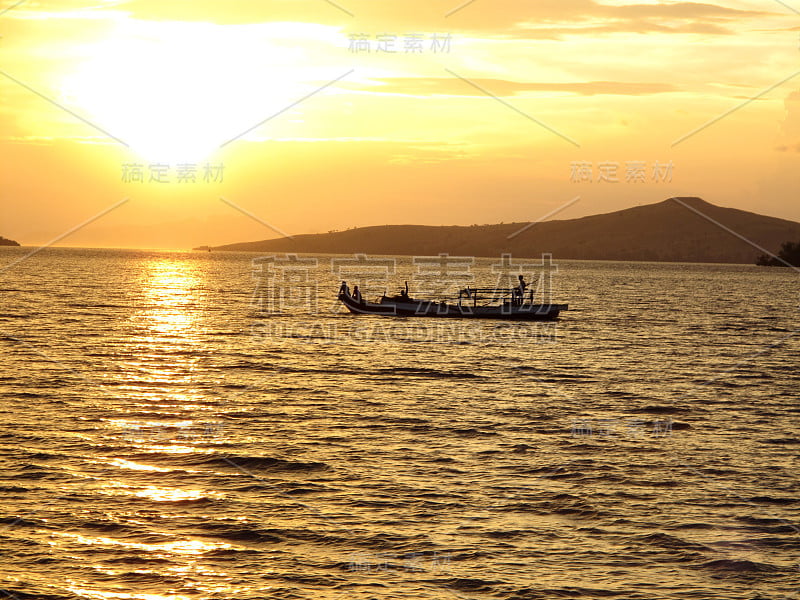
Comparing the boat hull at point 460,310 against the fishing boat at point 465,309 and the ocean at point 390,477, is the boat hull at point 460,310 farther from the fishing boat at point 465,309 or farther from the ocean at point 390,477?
the ocean at point 390,477

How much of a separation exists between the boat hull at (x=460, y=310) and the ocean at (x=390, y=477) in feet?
103

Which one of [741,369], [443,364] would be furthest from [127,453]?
[741,369]

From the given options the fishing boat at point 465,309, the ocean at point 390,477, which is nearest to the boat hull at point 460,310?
the fishing boat at point 465,309

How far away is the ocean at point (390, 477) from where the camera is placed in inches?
711

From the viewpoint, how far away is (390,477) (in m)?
24.8

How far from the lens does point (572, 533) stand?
67.7 ft

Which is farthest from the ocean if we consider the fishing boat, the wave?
the fishing boat

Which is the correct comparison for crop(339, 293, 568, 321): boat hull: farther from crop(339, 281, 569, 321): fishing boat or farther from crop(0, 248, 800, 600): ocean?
crop(0, 248, 800, 600): ocean

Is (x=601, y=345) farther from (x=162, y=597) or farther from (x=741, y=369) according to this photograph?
(x=162, y=597)

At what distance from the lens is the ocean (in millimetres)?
18047

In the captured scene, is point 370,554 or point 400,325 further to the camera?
point 400,325

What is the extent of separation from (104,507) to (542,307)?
2698 inches

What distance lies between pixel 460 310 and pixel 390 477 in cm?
6390

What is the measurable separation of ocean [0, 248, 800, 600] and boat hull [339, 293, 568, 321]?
1239 inches
